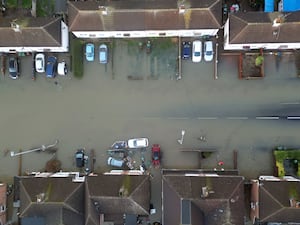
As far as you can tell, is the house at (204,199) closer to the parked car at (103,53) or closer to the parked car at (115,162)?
the parked car at (115,162)

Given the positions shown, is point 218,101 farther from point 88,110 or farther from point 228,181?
point 88,110

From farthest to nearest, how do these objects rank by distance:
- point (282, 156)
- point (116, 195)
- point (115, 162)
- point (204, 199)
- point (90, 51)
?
point (90, 51), point (115, 162), point (282, 156), point (116, 195), point (204, 199)

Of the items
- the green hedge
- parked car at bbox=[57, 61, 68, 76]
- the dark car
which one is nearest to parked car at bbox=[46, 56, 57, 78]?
parked car at bbox=[57, 61, 68, 76]

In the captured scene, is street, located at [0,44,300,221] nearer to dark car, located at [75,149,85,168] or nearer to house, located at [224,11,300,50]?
dark car, located at [75,149,85,168]

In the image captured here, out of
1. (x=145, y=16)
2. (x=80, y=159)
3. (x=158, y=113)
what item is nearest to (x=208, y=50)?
(x=145, y=16)

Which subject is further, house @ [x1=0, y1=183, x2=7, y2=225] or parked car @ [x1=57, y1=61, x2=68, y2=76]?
parked car @ [x1=57, y1=61, x2=68, y2=76]

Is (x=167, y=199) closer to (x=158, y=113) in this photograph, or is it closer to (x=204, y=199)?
(x=204, y=199)

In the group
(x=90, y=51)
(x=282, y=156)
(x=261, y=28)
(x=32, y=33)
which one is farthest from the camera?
(x=90, y=51)
